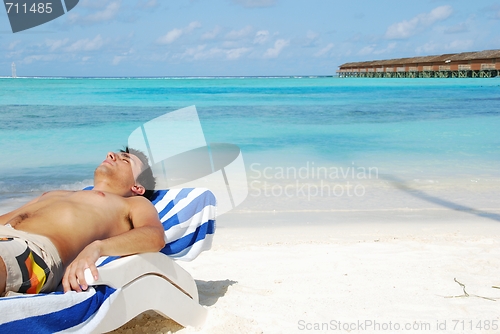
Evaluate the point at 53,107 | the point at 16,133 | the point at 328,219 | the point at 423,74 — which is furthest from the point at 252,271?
the point at 423,74

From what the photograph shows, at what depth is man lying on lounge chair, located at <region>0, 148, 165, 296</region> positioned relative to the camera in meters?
1.95

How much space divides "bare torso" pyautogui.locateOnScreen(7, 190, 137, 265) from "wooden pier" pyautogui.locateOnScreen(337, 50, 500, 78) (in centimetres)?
4898

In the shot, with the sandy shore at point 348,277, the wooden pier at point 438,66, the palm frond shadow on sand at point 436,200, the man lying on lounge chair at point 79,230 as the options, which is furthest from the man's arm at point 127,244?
the wooden pier at point 438,66

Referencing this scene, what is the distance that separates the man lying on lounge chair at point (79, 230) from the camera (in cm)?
195

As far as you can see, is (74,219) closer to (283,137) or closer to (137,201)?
(137,201)

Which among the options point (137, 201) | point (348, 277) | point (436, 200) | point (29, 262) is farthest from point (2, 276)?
point (436, 200)

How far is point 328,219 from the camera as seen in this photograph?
5246 mm

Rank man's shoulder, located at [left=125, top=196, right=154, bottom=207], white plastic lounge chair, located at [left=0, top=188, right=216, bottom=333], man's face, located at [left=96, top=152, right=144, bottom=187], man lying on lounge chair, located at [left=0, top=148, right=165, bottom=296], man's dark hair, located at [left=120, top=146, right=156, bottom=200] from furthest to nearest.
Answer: man's dark hair, located at [left=120, top=146, right=156, bottom=200] < man's face, located at [left=96, top=152, right=144, bottom=187] < man's shoulder, located at [left=125, top=196, right=154, bottom=207] < man lying on lounge chair, located at [left=0, top=148, right=165, bottom=296] < white plastic lounge chair, located at [left=0, top=188, right=216, bottom=333]

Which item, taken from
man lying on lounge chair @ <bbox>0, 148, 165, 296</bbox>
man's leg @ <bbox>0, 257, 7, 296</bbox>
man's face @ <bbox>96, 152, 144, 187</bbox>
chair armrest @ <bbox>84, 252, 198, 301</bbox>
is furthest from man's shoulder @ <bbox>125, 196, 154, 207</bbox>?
man's leg @ <bbox>0, 257, 7, 296</bbox>

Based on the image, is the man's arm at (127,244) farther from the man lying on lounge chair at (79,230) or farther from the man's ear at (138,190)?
the man's ear at (138,190)

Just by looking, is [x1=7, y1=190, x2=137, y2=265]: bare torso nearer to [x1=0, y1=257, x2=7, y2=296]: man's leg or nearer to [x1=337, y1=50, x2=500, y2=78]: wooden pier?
[x1=0, y1=257, x2=7, y2=296]: man's leg

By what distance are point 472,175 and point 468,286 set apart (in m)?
5.12

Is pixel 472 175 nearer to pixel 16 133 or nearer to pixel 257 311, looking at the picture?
pixel 257 311

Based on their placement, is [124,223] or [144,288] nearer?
[144,288]
